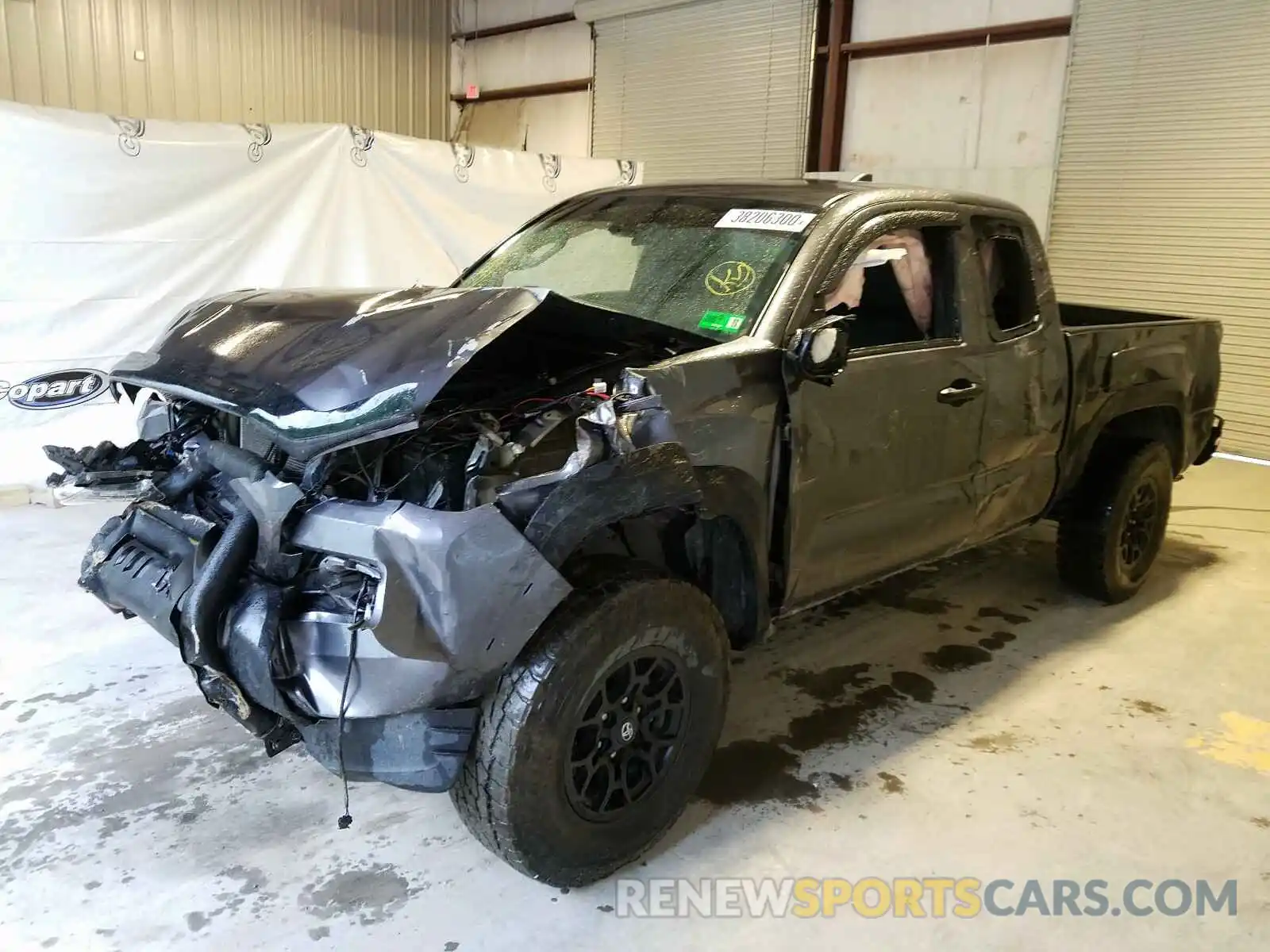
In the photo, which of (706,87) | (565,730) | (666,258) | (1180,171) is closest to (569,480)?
(565,730)

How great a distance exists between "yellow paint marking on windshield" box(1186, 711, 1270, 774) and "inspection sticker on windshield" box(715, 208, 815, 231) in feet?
7.07

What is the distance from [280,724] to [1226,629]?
391 cm

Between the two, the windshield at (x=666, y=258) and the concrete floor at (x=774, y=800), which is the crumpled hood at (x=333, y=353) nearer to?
the windshield at (x=666, y=258)

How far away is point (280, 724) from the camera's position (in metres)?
2.27

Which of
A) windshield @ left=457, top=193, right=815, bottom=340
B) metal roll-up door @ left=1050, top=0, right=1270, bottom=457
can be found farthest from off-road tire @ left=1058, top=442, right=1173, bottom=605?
metal roll-up door @ left=1050, top=0, right=1270, bottom=457

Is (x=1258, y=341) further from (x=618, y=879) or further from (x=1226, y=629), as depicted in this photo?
(x=618, y=879)

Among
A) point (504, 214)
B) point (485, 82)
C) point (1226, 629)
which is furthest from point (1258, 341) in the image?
point (485, 82)

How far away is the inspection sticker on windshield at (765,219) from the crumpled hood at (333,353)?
0.51 m

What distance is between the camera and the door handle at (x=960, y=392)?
125 inches

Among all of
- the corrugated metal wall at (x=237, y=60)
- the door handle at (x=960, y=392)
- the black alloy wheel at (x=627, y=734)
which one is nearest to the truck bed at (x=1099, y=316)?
the door handle at (x=960, y=392)

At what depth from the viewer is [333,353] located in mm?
2270

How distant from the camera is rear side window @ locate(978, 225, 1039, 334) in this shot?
3.45 meters

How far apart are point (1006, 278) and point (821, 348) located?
1.43 m

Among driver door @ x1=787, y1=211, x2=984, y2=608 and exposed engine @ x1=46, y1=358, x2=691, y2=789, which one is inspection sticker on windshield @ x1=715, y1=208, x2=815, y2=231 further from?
exposed engine @ x1=46, y1=358, x2=691, y2=789
